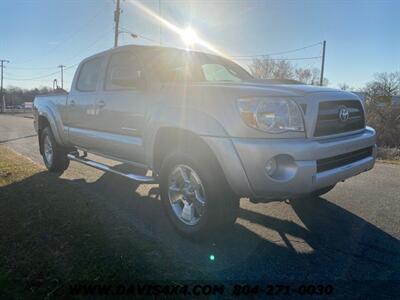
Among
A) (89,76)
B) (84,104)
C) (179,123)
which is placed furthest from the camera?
(89,76)

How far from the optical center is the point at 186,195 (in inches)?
140

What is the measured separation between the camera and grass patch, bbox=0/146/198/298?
2.69 metres

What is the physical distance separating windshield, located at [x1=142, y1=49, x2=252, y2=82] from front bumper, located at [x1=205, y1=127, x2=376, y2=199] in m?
1.51

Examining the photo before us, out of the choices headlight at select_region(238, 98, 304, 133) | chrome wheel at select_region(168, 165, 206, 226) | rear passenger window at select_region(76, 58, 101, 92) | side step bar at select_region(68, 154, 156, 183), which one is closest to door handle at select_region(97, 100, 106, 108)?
rear passenger window at select_region(76, 58, 101, 92)

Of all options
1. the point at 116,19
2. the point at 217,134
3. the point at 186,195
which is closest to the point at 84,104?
the point at 186,195

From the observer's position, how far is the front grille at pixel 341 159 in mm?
3021

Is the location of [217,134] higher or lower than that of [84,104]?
lower

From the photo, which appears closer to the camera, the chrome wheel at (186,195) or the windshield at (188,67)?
the chrome wheel at (186,195)

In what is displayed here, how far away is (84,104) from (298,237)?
3657mm

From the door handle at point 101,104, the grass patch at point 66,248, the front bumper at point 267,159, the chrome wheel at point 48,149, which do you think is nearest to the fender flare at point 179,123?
the front bumper at point 267,159

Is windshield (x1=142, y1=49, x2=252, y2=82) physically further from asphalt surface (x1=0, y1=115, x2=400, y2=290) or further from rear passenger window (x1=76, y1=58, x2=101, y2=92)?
asphalt surface (x1=0, y1=115, x2=400, y2=290)

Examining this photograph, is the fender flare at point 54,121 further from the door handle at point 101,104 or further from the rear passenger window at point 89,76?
the door handle at point 101,104

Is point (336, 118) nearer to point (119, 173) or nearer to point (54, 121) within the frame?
point (119, 173)

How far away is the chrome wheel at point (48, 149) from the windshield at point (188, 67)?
336 centimetres
